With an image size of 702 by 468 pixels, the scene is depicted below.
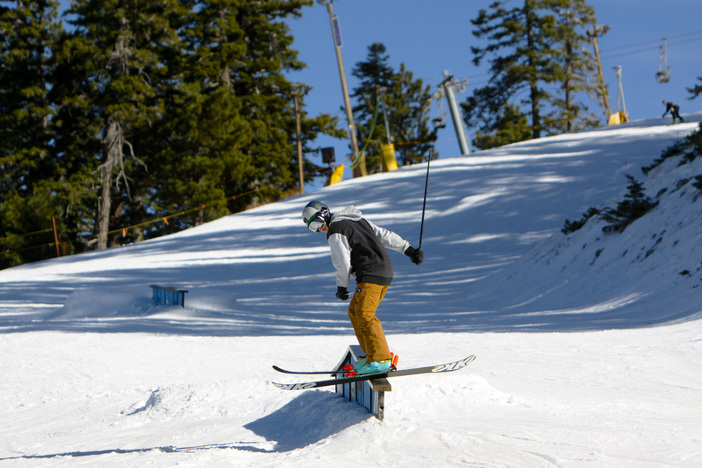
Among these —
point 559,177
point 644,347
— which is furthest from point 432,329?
point 559,177

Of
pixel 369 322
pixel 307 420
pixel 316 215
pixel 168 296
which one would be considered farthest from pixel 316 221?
pixel 168 296

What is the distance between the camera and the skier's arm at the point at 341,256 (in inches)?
198

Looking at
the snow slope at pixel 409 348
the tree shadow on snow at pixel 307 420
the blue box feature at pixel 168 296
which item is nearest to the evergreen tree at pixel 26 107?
the snow slope at pixel 409 348

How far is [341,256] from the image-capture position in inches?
198

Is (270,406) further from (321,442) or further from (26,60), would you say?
(26,60)

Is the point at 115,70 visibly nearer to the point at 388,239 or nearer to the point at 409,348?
the point at 409,348

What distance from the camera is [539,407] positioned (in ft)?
17.7

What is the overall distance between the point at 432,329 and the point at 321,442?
554 centimetres

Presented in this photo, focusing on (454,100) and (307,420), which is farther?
(454,100)

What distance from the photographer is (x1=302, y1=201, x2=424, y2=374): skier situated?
505 cm

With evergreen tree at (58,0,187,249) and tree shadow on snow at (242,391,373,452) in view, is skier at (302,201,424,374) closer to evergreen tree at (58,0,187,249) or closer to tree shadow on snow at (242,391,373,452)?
tree shadow on snow at (242,391,373,452)

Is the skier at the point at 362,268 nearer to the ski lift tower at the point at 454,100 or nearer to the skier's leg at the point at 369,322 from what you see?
the skier's leg at the point at 369,322

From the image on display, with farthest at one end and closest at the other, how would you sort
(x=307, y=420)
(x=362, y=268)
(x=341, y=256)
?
(x=307, y=420) → (x=362, y=268) → (x=341, y=256)

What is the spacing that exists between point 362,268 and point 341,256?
215 mm
